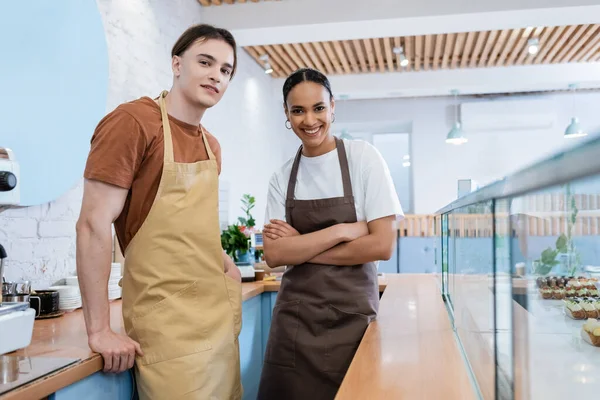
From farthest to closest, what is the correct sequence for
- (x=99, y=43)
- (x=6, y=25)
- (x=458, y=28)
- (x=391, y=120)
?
(x=391, y=120)
(x=458, y=28)
(x=99, y=43)
(x=6, y=25)

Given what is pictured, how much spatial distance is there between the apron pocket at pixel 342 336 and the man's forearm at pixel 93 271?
0.75 meters

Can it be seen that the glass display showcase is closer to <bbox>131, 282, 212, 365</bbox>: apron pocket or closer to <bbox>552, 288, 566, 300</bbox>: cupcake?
<bbox>552, 288, 566, 300</bbox>: cupcake

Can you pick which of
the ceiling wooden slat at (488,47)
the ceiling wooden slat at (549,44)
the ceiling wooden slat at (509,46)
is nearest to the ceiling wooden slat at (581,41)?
the ceiling wooden slat at (549,44)

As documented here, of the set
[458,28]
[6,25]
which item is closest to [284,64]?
[458,28]

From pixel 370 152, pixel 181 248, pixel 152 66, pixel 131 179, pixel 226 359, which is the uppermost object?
pixel 152 66

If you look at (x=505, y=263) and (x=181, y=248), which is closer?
(x=505, y=263)

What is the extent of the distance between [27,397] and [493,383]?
95 centimetres

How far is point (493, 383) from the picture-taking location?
38.6 inches

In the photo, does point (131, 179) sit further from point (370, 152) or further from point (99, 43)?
point (99, 43)

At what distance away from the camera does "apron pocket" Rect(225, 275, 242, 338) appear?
1679 millimetres

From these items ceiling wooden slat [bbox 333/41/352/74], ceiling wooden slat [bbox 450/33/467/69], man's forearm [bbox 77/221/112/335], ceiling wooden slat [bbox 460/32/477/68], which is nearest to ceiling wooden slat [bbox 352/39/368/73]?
ceiling wooden slat [bbox 333/41/352/74]

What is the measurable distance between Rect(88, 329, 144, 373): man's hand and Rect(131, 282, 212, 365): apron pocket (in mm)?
29

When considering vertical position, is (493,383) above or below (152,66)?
below

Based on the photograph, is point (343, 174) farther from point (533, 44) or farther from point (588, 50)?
point (588, 50)
